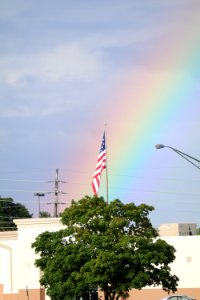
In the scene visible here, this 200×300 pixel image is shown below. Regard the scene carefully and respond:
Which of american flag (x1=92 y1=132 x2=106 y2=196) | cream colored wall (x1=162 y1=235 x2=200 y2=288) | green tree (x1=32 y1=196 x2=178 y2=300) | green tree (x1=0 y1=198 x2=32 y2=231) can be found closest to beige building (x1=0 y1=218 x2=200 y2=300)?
cream colored wall (x1=162 y1=235 x2=200 y2=288)

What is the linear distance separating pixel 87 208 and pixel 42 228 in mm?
21066

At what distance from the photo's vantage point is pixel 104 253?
47781 mm

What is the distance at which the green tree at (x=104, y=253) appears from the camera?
48219mm

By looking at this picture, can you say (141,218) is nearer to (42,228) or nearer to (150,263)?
(150,263)

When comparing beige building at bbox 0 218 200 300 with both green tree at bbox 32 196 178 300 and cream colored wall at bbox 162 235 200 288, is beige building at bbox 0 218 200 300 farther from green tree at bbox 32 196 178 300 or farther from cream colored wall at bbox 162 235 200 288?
green tree at bbox 32 196 178 300

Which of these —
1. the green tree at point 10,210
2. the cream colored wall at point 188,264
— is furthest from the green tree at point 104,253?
the green tree at point 10,210

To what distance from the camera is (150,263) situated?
49438 mm

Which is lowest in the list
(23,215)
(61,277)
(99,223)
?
(61,277)

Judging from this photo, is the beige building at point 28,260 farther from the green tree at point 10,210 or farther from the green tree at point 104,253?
the green tree at point 10,210

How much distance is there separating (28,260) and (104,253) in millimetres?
24969

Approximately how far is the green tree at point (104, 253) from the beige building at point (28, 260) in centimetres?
1637

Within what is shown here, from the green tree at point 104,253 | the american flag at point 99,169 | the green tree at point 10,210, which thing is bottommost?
the green tree at point 104,253

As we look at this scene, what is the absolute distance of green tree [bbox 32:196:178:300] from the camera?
4822 centimetres

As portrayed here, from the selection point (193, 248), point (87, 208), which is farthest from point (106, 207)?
point (193, 248)
